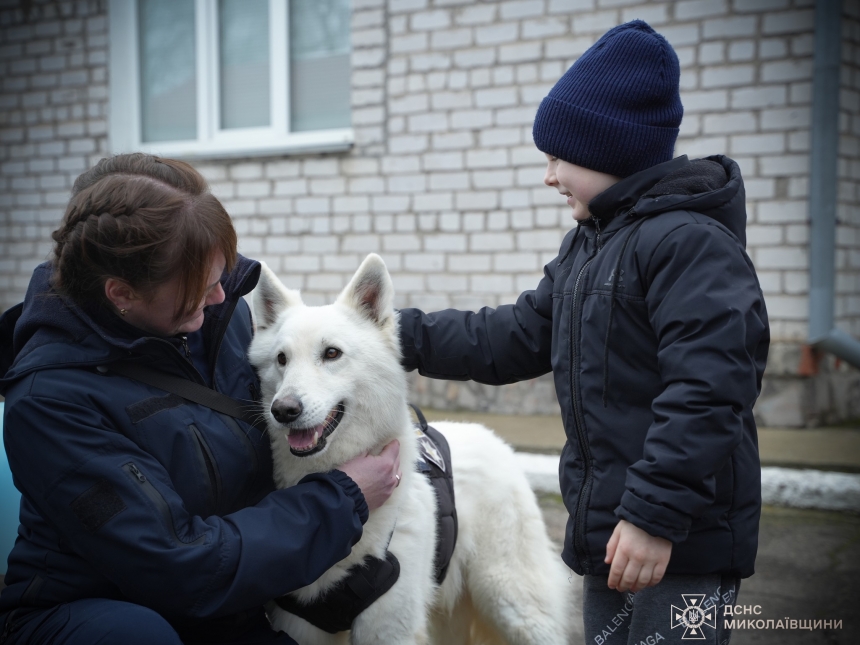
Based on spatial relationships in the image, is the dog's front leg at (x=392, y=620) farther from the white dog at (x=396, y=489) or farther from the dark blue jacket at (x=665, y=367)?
the dark blue jacket at (x=665, y=367)

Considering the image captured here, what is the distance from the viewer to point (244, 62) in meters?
7.86

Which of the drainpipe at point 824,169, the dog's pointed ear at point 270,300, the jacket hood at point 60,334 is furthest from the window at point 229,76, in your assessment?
the jacket hood at point 60,334

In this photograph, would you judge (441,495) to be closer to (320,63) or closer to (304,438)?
(304,438)

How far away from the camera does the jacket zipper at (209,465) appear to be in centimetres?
177

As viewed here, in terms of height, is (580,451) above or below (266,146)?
below

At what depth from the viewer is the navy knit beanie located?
1869 mm

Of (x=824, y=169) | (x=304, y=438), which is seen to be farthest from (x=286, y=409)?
(x=824, y=169)

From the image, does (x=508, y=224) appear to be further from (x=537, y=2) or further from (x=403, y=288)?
(x=537, y=2)

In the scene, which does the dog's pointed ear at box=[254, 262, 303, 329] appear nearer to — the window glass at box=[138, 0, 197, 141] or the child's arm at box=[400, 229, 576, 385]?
the child's arm at box=[400, 229, 576, 385]

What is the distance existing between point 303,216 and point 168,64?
2627 millimetres

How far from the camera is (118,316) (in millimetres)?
1788

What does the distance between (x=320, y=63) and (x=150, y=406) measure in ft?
21.3

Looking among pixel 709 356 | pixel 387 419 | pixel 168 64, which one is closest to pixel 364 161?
pixel 168 64

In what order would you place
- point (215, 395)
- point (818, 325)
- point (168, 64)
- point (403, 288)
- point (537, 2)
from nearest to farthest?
point (215, 395), point (818, 325), point (537, 2), point (403, 288), point (168, 64)
